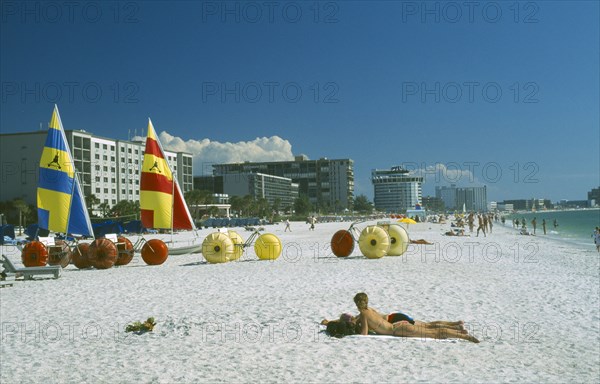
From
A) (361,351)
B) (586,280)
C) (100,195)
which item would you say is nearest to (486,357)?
(361,351)

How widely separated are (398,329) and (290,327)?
6.31 ft

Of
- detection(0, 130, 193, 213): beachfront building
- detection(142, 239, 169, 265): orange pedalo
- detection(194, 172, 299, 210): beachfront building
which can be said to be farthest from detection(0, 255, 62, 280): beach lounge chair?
detection(194, 172, 299, 210): beachfront building

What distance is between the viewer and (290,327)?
30.4 ft

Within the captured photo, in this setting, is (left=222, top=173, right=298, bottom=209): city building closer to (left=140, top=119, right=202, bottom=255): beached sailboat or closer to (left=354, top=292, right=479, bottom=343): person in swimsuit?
(left=140, top=119, right=202, bottom=255): beached sailboat

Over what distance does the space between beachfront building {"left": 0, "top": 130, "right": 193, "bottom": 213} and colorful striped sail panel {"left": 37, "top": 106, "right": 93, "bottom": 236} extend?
5679cm

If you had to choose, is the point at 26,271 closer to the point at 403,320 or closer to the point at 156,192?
the point at 156,192

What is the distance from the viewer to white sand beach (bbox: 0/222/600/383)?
716 centimetres

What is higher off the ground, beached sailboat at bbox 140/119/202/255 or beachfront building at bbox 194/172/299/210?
beachfront building at bbox 194/172/299/210

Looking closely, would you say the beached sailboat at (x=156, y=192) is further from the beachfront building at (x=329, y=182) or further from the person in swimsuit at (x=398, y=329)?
the beachfront building at (x=329, y=182)

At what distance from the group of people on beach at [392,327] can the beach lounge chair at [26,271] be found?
11.1 metres

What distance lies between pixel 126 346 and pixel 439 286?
7956mm

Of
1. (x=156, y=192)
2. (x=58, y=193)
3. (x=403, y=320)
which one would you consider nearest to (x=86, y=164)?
(x=58, y=193)

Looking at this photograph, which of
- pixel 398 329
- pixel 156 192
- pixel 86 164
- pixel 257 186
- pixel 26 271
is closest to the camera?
pixel 398 329

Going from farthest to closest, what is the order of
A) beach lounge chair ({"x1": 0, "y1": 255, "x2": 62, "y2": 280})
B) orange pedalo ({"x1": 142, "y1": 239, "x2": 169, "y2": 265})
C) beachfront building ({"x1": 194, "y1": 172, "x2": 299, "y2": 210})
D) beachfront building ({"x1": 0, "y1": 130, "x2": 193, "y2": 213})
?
beachfront building ({"x1": 194, "y1": 172, "x2": 299, "y2": 210}) < beachfront building ({"x1": 0, "y1": 130, "x2": 193, "y2": 213}) < orange pedalo ({"x1": 142, "y1": 239, "x2": 169, "y2": 265}) < beach lounge chair ({"x1": 0, "y1": 255, "x2": 62, "y2": 280})
